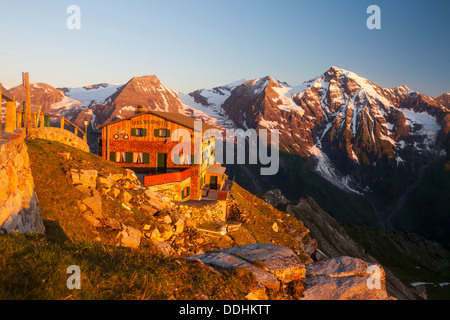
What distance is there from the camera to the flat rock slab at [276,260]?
8.18 meters

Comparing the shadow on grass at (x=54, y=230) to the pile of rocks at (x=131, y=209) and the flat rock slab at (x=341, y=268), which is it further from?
the flat rock slab at (x=341, y=268)

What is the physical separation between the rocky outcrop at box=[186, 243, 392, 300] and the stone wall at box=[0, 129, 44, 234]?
265 inches

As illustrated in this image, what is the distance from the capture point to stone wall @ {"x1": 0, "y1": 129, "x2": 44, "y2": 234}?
9898 millimetres

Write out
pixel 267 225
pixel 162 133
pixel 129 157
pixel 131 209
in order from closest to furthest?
pixel 131 209
pixel 267 225
pixel 162 133
pixel 129 157

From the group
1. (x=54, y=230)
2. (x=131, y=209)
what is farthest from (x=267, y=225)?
(x=54, y=230)

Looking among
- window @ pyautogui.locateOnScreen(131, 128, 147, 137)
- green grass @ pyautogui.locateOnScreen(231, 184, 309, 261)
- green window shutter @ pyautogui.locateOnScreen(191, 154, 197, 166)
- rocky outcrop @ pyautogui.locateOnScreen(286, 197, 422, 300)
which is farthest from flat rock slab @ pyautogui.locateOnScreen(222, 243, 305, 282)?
rocky outcrop @ pyautogui.locateOnScreen(286, 197, 422, 300)

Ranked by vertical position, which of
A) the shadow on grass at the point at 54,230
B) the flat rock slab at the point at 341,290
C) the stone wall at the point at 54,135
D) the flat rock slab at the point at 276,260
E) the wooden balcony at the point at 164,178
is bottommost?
the wooden balcony at the point at 164,178

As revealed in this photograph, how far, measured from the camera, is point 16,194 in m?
11.2

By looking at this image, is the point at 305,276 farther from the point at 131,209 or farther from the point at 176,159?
the point at 176,159

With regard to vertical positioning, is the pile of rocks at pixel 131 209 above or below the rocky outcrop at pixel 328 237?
above

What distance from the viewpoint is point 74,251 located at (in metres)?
8.20

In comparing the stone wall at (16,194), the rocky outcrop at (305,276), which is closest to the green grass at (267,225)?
the stone wall at (16,194)

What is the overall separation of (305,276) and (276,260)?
0.94 metres

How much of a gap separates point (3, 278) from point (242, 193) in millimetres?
52581
